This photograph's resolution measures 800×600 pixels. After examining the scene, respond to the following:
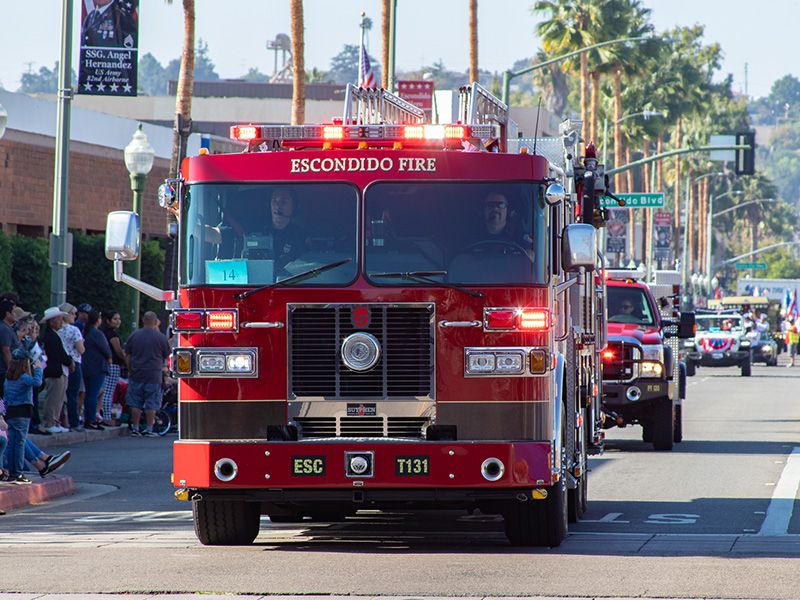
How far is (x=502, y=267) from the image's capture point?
12.2 meters

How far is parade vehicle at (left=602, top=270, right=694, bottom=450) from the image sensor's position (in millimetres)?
22938

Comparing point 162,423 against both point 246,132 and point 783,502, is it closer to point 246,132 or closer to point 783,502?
point 783,502

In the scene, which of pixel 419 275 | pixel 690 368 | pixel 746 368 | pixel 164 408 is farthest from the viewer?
pixel 746 368

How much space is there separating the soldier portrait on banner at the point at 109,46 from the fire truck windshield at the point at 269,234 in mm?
13255

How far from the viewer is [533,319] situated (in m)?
12.1

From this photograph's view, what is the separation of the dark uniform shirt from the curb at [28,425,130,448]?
5.60 meters

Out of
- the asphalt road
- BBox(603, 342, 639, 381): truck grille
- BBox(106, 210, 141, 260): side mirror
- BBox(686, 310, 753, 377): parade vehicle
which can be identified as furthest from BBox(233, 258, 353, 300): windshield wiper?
BBox(686, 310, 753, 377): parade vehicle

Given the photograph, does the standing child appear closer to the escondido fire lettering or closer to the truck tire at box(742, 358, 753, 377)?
the escondido fire lettering

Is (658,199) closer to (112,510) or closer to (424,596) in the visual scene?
(112,510)

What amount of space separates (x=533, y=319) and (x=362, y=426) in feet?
4.59

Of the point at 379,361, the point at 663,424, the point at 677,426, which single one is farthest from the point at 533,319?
the point at 677,426

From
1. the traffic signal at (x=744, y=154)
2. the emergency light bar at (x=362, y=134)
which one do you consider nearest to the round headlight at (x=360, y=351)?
the emergency light bar at (x=362, y=134)

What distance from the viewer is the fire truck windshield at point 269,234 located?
40.2 feet

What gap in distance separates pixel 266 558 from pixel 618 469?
30.1 ft
